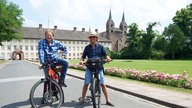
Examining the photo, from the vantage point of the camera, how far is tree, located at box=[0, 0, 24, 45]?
53156 mm

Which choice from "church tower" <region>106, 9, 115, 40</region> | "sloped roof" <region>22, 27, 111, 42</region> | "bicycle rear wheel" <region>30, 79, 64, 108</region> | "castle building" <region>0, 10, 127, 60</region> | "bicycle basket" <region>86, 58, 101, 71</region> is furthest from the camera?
"church tower" <region>106, 9, 115, 40</region>

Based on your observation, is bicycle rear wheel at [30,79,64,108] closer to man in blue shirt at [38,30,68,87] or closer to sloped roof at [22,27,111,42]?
man in blue shirt at [38,30,68,87]

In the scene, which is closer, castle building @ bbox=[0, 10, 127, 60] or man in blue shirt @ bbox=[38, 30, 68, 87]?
man in blue shirt @ bbox=[38, 30, 68, 87]

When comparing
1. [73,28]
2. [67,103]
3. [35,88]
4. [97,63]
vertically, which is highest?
[73,28]

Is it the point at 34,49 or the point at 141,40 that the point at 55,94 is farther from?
the point at 34,49

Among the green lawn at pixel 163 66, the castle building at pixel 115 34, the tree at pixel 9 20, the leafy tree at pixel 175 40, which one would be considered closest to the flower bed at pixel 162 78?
the green lawn at pixel 163 66

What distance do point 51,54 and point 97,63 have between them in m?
1.30

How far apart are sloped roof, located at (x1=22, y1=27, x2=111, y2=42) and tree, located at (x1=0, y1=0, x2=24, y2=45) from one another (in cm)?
5656

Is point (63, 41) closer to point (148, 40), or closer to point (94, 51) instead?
point (148, 40)

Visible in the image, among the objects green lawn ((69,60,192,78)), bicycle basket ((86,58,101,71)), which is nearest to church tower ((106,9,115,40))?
green lawn ((69,60,192,78))

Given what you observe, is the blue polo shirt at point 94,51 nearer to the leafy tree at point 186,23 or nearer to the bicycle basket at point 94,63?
the bicycle basket at point 94,63

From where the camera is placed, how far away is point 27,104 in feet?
25.0

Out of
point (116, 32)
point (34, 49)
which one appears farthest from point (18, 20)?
point (116, 32)

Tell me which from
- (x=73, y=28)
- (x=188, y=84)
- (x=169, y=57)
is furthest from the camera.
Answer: (x=73, y=28)
